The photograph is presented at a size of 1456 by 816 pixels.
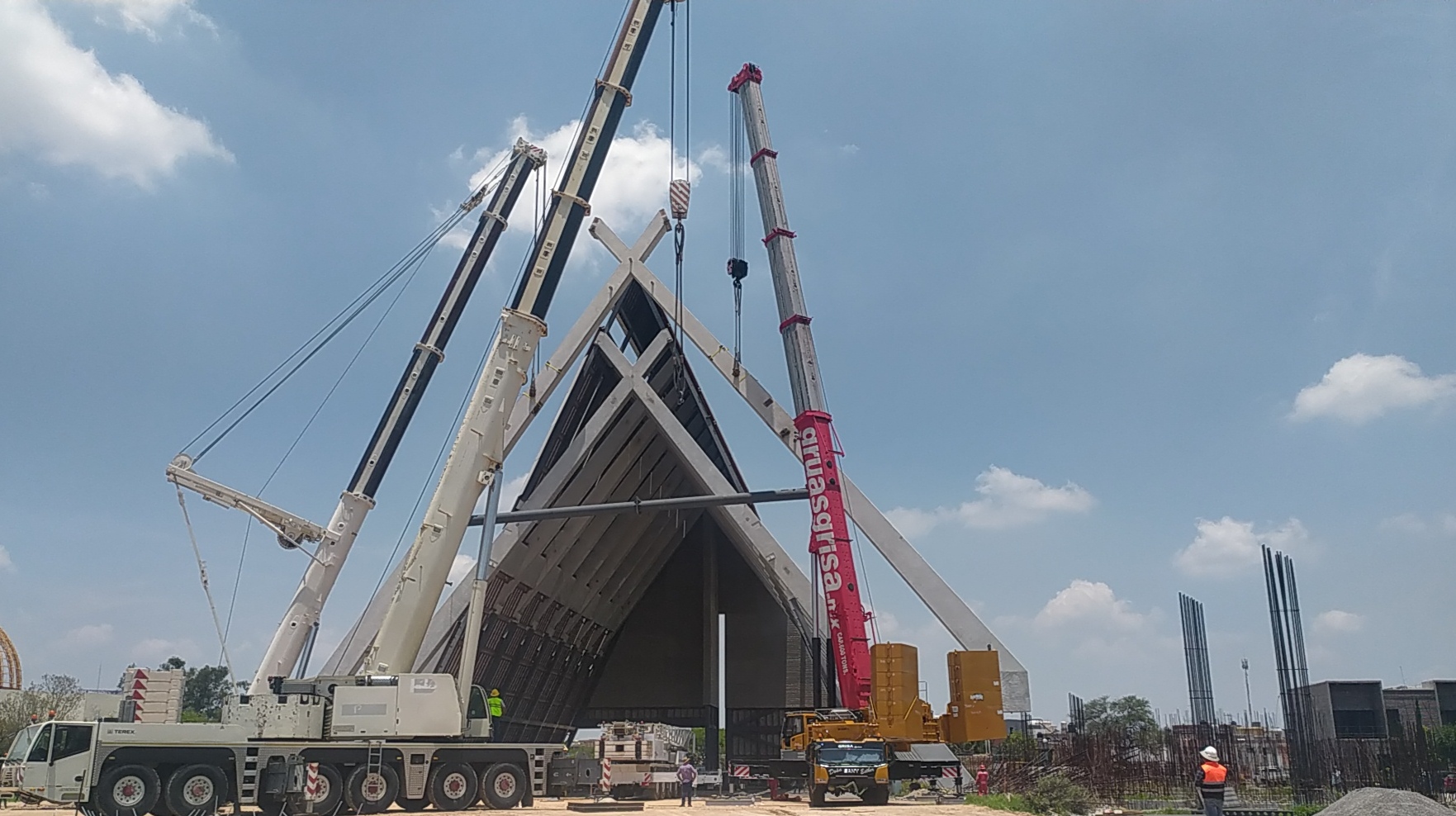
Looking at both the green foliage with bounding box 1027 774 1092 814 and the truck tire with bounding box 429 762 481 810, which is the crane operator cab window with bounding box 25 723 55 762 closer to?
the truck tire with bounding box 429 762 481 810

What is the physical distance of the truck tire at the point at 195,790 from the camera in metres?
15.3

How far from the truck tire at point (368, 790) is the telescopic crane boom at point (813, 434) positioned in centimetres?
978

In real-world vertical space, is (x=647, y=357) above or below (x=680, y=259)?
below

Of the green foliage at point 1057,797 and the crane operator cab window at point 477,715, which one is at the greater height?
the crane operator cab window at point 477,715

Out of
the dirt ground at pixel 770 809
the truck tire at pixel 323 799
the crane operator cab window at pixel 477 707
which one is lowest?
the dirt ground at pixel 770 809

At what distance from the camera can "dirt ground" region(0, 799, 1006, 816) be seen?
17.1m

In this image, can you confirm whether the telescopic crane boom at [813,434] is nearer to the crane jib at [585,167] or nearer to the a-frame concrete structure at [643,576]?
the a-frame concrete structure at [643,576]

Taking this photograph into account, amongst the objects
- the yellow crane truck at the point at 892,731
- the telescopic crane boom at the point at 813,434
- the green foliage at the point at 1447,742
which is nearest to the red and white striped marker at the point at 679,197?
the telescopic crane boom at the point at 813,434

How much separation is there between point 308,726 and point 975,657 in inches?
501

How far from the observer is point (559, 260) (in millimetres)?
21047

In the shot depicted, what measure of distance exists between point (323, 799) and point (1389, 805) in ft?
47.4

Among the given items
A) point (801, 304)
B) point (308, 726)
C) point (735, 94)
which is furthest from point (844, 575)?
point (735, 94)

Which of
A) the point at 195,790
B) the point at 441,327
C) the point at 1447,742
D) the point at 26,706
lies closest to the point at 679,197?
the point at 441,327

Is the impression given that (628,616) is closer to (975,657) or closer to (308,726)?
(975,657)
